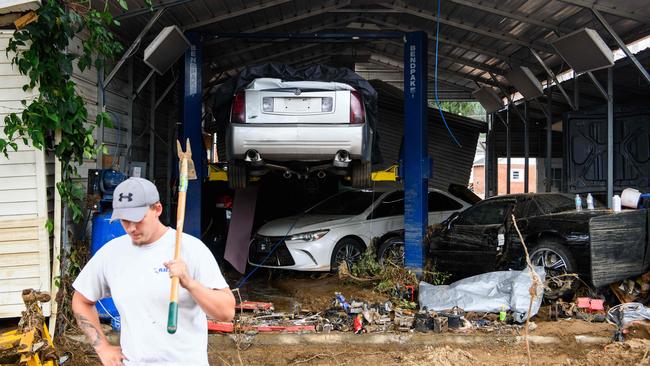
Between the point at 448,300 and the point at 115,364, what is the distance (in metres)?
5.50

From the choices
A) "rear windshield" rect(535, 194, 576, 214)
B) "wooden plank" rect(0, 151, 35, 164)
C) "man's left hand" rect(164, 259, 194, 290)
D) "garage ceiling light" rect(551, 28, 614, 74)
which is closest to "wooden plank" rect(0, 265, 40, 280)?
"wooden plank" rect(0, 151, 35, 164)

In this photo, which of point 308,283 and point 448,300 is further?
point 308,283

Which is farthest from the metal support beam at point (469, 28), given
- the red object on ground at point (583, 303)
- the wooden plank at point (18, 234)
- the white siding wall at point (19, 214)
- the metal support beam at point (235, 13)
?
the wooden plank at point (18, 234)

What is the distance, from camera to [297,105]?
24.5 feet

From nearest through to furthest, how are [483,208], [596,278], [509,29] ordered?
[596,278]
[483,208]
[509,29]

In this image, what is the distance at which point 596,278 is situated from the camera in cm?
701

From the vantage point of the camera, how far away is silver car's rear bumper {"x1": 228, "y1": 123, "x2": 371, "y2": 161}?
739 cm

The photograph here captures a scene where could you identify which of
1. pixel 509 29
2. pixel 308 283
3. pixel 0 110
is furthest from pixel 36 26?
pixel 509 29

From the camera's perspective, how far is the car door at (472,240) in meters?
8.75

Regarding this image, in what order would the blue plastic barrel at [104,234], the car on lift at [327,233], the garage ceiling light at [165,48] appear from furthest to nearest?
the car on lift at [327,233] < the garage ceiling light at [165,48] < the blue plastic barrel at [104,234]

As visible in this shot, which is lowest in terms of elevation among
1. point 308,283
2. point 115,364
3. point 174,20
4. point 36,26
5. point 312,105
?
point 308,283

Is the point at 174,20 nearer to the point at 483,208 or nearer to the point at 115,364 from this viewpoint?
the point at 483,208

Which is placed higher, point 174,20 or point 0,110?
point 174,20

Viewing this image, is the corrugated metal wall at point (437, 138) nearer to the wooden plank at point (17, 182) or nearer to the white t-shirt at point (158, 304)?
the wooden plank at point (17, 182)
